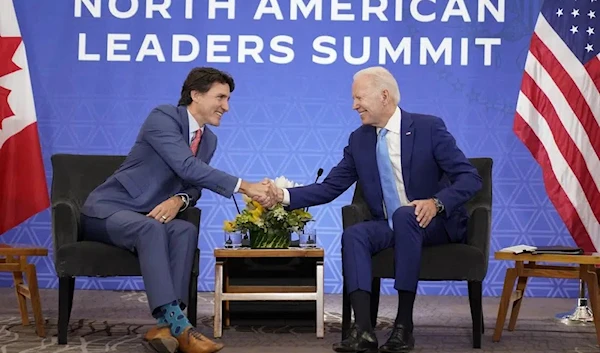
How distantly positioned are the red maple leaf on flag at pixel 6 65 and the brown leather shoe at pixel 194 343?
2861 millimetres

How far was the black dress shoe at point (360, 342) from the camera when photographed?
3.05m

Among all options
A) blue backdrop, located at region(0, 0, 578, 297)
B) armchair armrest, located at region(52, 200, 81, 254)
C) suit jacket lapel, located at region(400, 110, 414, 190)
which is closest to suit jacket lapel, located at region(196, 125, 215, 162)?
armchair armrest, located at region(52, 200, 81, 254)

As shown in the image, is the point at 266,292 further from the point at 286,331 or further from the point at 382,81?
the point at 382,81

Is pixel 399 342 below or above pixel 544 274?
below

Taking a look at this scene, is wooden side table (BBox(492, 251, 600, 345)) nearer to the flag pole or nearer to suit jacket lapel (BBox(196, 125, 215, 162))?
the flag pole

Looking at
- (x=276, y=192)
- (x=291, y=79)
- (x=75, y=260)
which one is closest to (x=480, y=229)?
(x=276, y=192)

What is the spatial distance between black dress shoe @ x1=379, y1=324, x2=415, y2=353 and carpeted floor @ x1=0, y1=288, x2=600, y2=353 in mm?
166

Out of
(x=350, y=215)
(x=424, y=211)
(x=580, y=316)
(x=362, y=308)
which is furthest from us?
(x=580, y=316)

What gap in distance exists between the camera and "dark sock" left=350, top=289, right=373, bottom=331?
3.09 metres

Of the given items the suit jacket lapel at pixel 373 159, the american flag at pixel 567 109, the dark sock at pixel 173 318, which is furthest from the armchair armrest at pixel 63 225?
the american flag at pixel 567 109

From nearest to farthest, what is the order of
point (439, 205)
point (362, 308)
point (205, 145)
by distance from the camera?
point (362, 308) < point (439, 205) < point (205, 145)

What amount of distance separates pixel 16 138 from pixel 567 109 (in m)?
3.48

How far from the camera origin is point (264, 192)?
3617 mm

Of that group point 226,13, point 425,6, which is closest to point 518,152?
point 425,6
